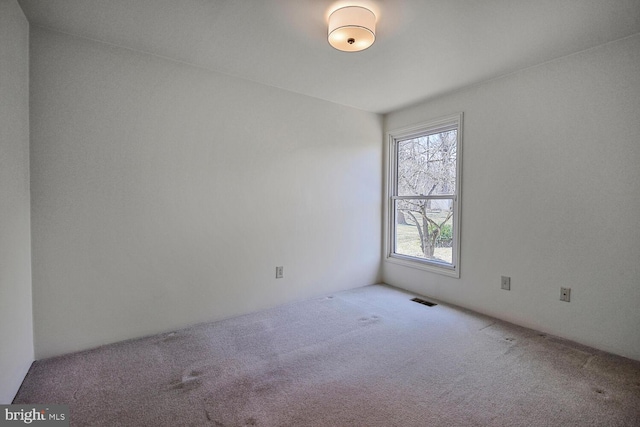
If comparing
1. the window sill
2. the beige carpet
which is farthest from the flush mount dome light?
the window sill

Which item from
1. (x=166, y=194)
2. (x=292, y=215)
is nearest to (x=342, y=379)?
(x=292, y=215)

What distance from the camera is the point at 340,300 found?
3402mm

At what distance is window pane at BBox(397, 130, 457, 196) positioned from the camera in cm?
337

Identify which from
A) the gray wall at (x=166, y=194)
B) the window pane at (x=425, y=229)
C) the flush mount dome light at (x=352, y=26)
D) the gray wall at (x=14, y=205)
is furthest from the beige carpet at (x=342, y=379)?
the flush mount dome light at (x=352, y=26)

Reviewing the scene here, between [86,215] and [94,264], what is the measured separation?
Answer: 0.37 metres

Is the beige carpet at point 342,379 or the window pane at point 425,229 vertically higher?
the window pane at point 425,229

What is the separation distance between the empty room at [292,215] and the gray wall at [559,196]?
0.02m

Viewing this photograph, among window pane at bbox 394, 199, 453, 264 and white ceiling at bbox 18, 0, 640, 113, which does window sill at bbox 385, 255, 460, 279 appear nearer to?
window pane at bbox 394, 199, 453, 264

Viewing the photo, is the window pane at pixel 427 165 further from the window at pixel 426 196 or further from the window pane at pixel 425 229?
the window pane at pixel 425 229

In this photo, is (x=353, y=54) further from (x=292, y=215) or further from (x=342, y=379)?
(x=342, y=379)

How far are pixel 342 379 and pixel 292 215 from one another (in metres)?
1.78

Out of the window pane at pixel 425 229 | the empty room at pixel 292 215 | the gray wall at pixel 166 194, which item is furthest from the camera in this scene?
the window pane at pixel 425 229

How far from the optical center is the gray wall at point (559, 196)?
86.1 inches

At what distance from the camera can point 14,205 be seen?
5.74ft
